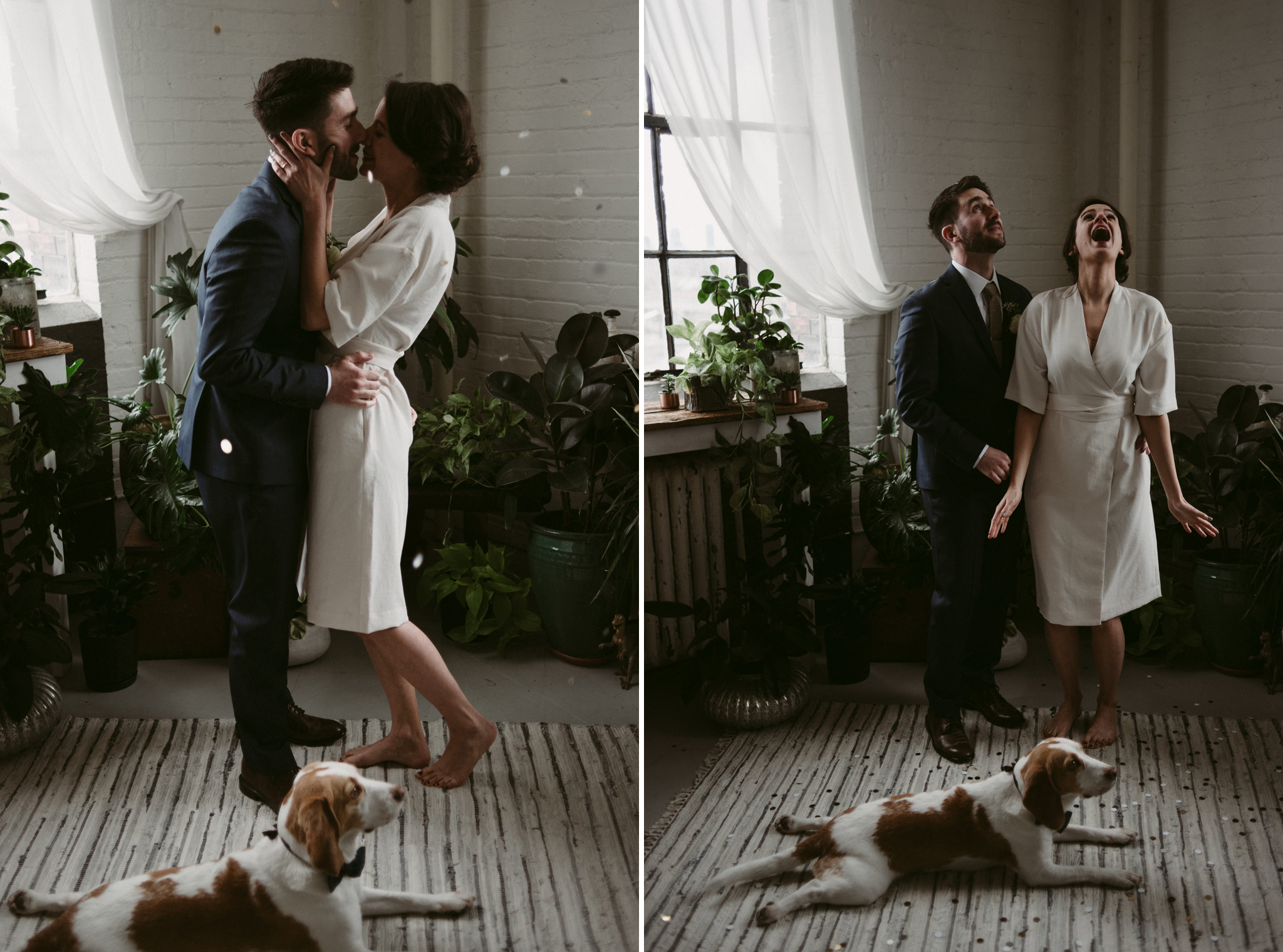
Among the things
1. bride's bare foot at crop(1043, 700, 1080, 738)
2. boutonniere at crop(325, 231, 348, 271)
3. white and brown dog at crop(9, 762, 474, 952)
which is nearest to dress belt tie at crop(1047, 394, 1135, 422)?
bride's bare foot at crop(1043, 700, 1080, 738)

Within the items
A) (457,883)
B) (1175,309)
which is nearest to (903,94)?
(1175,309)

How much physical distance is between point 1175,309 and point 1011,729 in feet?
2.37

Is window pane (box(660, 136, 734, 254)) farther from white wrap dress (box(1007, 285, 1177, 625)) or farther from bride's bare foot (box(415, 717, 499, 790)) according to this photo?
bride's bare foot (box(415, 717, 499, 790))

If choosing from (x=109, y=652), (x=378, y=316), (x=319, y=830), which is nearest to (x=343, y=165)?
(x=378, y=316)

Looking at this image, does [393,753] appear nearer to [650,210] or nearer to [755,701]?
[755,701]

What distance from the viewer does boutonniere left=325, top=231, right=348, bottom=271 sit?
4.14 feet

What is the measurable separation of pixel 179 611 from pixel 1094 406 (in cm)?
141

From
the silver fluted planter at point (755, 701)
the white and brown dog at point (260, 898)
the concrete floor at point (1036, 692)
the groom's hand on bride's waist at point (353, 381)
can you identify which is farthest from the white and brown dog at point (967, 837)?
the groom's hand on bride's waist at point (353, 381)

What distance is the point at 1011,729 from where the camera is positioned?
160 centimetres

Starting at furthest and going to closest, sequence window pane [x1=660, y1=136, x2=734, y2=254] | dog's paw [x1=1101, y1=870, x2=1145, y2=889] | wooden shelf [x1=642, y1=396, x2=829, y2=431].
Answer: window pane [x1=660, y1=136, x2=734, y2=254] → wooden shelf [x1=642, y1=396, x2=829, y2=431] → dog's paw [x1=1101, y1=870, x2=1145, y2=889]

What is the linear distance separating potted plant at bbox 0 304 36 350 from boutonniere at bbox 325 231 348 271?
428mm

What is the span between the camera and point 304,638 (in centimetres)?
139

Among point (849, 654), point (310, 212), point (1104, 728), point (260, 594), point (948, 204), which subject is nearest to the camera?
point (310, 212)

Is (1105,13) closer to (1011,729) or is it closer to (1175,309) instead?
(1175,309)
